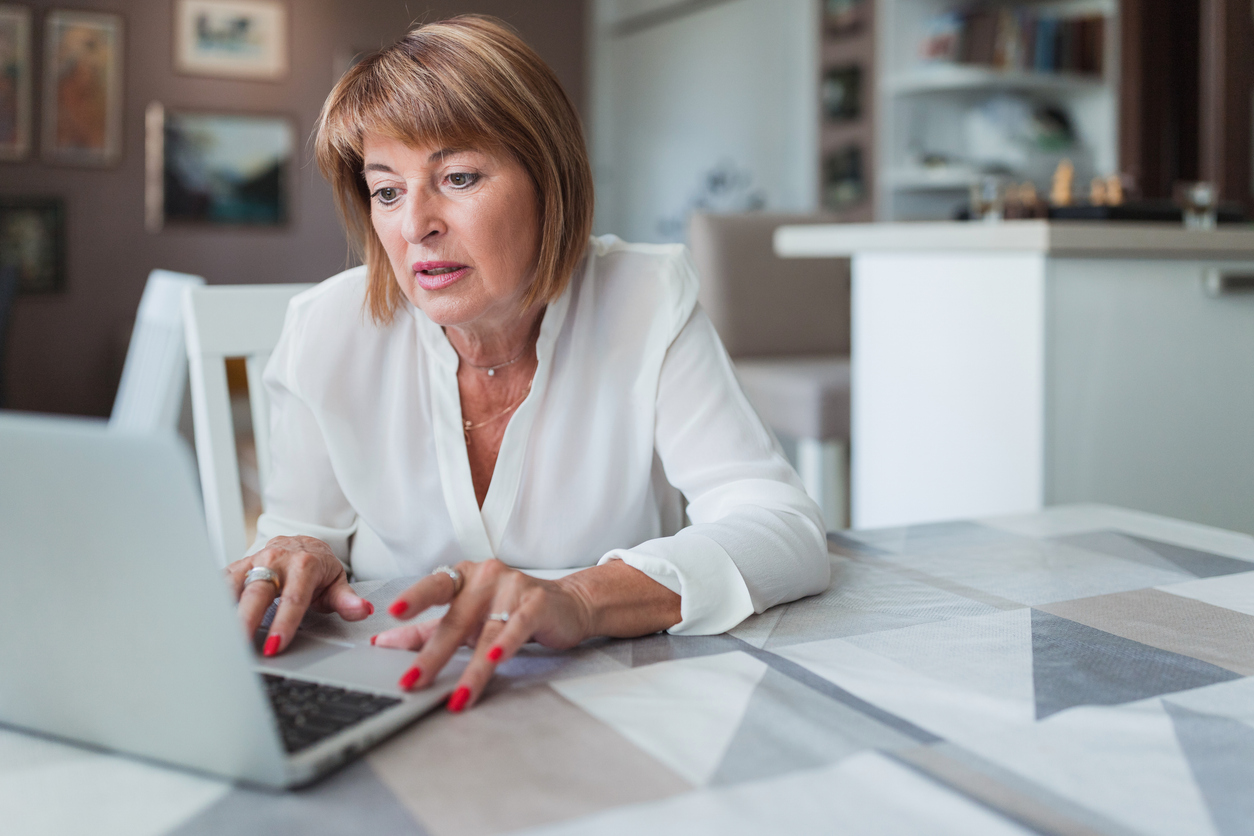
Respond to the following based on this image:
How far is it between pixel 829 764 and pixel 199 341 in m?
0.97

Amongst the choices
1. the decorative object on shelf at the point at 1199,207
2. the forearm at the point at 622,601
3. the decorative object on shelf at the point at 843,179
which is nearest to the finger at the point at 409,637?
the forearm at the point at 622,601

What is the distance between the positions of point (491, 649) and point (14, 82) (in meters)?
5.18

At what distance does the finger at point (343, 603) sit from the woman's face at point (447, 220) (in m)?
0.33

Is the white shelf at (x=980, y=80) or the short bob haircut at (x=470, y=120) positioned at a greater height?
the white shelf at (x=980, y=80)

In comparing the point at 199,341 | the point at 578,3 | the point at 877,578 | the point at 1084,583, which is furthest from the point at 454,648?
the point at 578,3

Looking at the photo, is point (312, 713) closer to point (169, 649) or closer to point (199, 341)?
point (169, 649)

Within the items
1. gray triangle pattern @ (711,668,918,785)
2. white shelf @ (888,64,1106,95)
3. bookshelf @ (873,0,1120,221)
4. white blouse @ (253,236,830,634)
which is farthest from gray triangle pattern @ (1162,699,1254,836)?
white shelf @ (888,64,1106,95)

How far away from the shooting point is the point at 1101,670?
0.67m

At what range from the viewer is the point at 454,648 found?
64 cm

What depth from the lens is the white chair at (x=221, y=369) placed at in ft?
4.09

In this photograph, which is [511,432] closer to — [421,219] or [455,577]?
[421,219]

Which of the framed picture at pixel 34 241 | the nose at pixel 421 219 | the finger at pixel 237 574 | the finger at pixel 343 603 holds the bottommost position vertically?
the finger at pixel 343 603

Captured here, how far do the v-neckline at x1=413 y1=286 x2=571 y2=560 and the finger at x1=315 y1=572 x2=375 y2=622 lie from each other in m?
0.27

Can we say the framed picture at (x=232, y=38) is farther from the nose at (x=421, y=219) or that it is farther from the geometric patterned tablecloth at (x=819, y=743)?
the geometric patterned tablecloth at (x=819, y=743)
